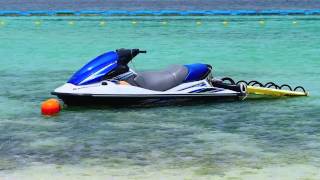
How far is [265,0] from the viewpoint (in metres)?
66.1

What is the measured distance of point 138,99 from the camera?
982 centimetres

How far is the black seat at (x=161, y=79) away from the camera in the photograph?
988 cm

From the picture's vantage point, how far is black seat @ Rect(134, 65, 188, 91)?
32.4ft

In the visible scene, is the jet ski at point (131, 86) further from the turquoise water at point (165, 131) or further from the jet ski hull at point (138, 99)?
the turquoise water at point (165, 131)

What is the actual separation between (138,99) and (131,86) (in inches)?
7.7

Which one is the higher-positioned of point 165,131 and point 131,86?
point 131,86

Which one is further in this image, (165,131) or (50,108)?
(50,108)

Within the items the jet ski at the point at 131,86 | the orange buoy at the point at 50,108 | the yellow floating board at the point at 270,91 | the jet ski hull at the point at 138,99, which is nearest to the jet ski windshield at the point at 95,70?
the jet ski at the point at 131,86

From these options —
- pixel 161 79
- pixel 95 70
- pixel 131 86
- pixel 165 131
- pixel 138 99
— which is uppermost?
pixel 95 70

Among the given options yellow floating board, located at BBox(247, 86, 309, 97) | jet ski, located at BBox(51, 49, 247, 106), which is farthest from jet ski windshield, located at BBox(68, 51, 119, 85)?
yellow floating board, located at BBox(247, 86, 309, 97)

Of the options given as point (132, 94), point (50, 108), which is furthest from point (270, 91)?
point (50, 108)

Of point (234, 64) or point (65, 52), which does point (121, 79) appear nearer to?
point (234, 64)

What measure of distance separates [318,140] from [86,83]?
10.6 feet

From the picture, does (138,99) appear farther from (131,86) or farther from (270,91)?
(270,91)
